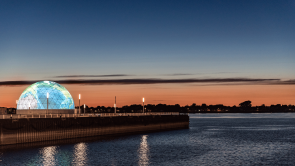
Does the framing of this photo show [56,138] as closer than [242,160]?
No

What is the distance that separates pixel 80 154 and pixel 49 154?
3.91 meters

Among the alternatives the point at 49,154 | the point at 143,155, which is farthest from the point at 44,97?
the point at 143,155

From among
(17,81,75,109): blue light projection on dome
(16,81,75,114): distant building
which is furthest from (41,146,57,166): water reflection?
(17,81,75,109): blue light projection on dome

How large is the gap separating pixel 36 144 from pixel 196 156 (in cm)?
2420

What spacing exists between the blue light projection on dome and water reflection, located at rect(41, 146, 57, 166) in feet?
120

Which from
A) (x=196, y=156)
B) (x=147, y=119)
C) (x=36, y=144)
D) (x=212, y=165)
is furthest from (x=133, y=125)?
(x=212, y=165)

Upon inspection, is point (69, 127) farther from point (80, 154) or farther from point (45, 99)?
point (45, 99)

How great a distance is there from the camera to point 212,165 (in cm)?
3981

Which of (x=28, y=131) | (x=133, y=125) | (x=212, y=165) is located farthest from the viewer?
(x=133, y=125)

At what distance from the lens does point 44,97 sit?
87000 millimetres

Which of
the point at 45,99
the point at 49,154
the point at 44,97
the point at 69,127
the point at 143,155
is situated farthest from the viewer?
the point at 44,97

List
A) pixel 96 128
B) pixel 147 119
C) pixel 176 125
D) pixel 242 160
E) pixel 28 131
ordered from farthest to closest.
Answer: pixel 176 125, pixel 147 119, pixel 96 128, pixel 28 131, pixel 242 160

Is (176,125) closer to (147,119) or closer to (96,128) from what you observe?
(147,119)

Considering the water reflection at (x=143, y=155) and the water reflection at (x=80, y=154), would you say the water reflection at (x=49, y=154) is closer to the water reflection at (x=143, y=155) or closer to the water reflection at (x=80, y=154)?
the water reflection at (x=80, y=154)
